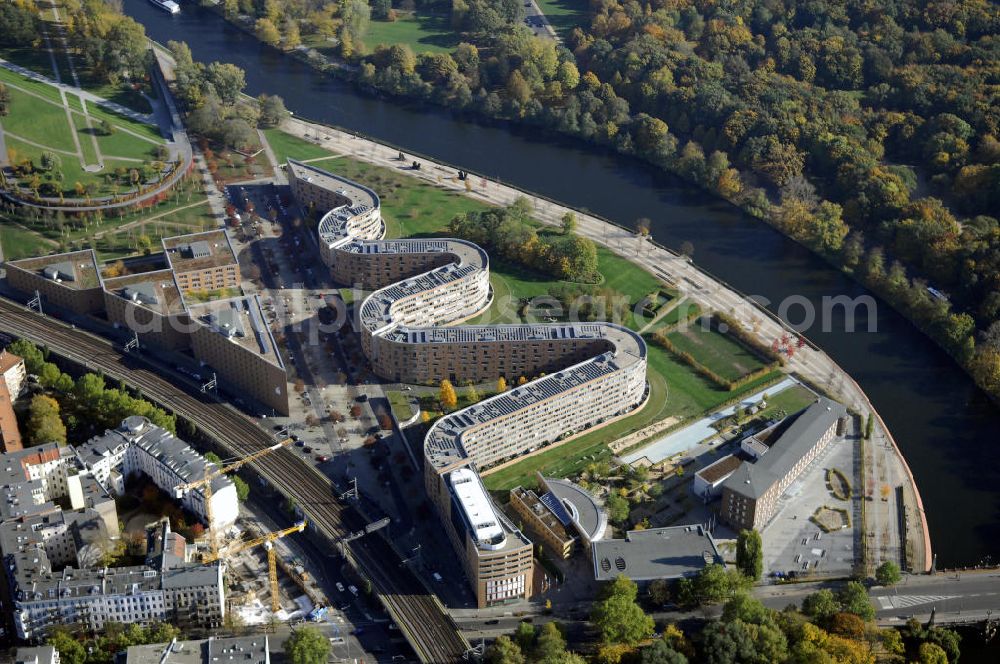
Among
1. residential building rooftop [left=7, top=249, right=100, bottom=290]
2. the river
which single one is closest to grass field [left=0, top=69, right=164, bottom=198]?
residential building rooftop [left=7, top=249, right=100, bottom=290]

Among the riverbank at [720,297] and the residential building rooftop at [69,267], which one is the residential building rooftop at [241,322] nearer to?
the residential building rooftop at [69,267]

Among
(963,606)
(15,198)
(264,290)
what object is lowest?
(963,606)

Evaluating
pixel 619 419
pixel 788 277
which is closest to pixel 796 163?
pixel 788 277

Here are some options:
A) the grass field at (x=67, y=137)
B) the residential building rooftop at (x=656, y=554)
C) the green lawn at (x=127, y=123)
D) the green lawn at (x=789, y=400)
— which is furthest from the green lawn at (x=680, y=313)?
the green lawn at (x=127, y=123)

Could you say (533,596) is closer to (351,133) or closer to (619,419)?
(619,419)

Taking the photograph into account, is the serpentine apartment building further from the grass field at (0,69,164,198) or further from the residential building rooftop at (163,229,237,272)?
the grass field at (0,69,164,198)

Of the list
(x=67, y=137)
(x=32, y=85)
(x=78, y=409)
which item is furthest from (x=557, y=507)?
(x=32, y=85)
